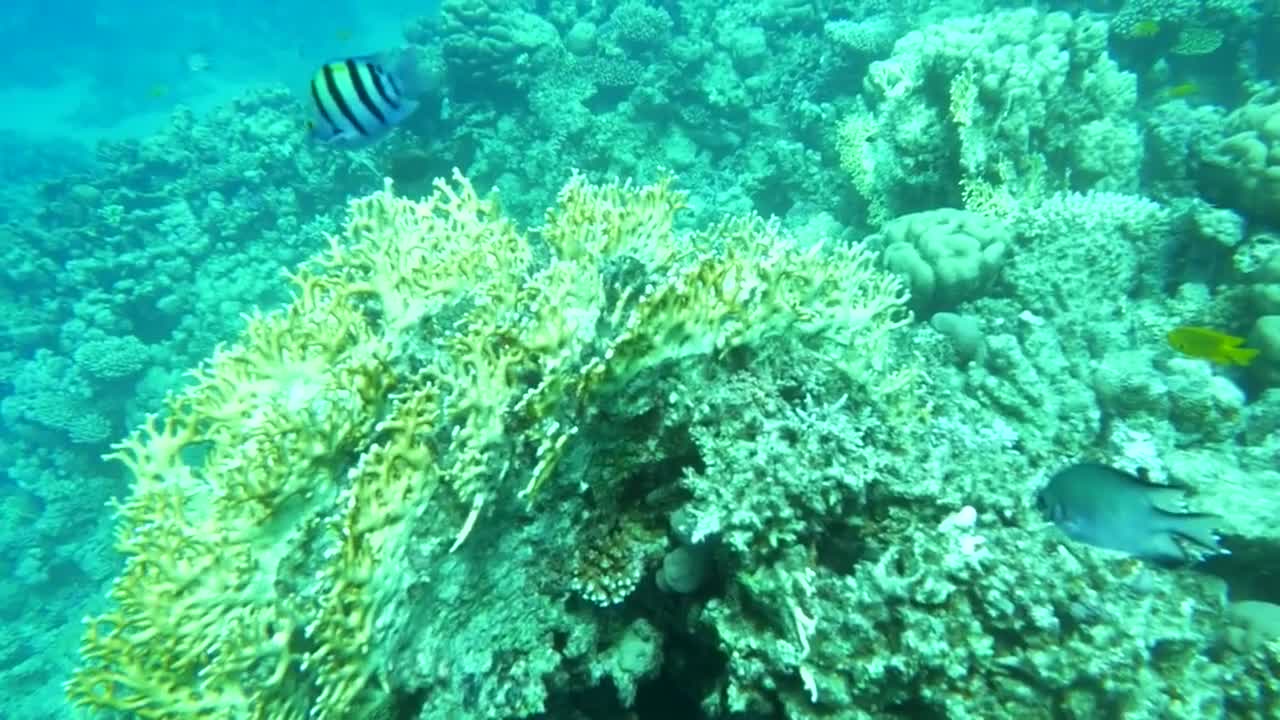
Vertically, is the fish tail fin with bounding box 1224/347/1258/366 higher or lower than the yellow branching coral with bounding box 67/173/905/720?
lower

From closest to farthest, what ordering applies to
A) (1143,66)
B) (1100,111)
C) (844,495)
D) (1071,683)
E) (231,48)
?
(1071,683) → (844,495) → (1100,111) → (1143,66) → (231,48)

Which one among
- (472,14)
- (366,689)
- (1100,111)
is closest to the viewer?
(366,689)

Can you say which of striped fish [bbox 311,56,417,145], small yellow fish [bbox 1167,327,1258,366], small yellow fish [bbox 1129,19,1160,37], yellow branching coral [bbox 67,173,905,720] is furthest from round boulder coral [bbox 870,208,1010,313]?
small yellow fish [bbox 1129,19,1160,37]

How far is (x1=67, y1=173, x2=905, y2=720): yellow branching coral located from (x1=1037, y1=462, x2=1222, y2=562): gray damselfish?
1.08 m

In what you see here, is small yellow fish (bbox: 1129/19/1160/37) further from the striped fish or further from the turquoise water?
the striped fish

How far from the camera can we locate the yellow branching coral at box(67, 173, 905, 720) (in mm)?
2340

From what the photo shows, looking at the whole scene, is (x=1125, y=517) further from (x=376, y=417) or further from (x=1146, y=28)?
(x=1146, y=28)

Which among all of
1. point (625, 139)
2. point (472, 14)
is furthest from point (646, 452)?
point (472, 14)

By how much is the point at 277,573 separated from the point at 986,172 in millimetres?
6555

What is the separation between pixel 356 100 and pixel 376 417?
71.3 inches

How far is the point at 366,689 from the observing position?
2432 mm

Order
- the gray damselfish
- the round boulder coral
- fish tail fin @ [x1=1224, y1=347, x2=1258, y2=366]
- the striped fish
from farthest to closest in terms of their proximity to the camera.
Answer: the round boulder coral
fish tail fin @ [x1=1224, y1=347, x2=1258, y2=366]
the striped fish
the gray damselfish

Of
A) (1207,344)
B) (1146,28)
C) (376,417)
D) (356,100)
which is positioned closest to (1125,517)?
(1207,344)

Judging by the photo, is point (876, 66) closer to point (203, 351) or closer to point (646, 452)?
point (646, 452)
